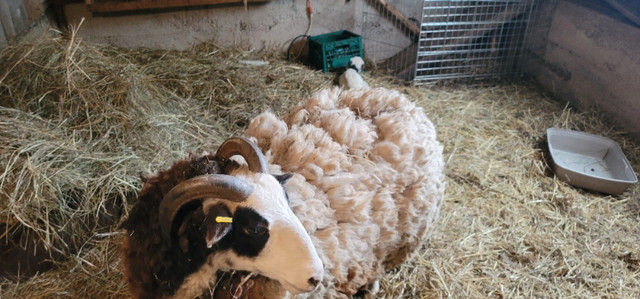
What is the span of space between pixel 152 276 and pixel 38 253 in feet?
4.51

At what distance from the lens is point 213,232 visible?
1712mm

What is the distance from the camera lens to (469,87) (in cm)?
586

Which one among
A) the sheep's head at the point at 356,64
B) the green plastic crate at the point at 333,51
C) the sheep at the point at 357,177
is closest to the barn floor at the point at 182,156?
→ the sheep at the point at 357,177

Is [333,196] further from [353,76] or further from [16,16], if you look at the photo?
[16,16]

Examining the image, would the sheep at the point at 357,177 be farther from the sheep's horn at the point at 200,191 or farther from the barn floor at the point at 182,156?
the barn floor at the point at 182,156

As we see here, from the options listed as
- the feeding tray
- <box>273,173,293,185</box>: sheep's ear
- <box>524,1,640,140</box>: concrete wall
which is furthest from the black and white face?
<box>524,1,640,140</box>: concrete wall

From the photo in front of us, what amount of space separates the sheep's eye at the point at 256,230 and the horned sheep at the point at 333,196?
0.05 m

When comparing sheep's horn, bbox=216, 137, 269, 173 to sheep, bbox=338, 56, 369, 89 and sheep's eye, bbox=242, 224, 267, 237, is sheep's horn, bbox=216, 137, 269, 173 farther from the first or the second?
sheep, bbox=338, 56, 369, 89

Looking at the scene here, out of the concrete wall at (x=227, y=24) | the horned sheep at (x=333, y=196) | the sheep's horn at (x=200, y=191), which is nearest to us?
the sheep's horn at (x=200, y=191)

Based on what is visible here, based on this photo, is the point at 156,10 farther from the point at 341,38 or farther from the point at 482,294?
the point at 482,294

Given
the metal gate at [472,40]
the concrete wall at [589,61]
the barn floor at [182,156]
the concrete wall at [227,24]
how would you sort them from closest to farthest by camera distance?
the barn floor at [182,156] < the concrete wall at [589,61] < the concrete wall at [227,24] < the metal gate at [472,40]

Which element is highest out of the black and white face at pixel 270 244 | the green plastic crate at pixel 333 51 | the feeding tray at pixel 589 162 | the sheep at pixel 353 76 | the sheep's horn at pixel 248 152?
the sheep's horn at pixel 248 152

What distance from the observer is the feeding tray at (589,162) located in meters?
3.94

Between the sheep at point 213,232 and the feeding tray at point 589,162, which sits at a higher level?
the sheep at point 213,232
